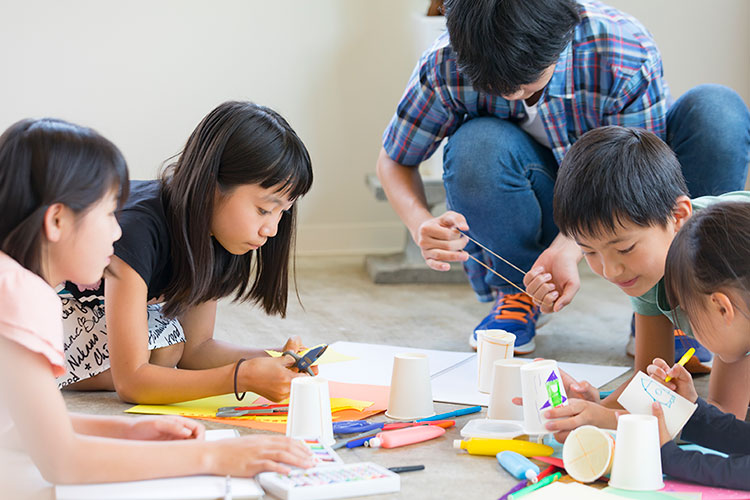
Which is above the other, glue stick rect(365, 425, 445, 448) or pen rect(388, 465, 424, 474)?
pen rect(388, 465, 424, 474)

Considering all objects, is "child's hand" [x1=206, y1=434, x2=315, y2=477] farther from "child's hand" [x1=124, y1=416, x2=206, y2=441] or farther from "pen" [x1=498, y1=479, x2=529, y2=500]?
"pen" [x1=498, y1=479, x2=529, y2=500]

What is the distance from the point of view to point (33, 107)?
9.67ft

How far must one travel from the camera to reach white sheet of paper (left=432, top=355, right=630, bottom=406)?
59.4 inches

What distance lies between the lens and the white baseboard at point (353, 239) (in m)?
3.25

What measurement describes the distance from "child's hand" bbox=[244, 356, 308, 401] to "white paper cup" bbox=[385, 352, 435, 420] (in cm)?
17

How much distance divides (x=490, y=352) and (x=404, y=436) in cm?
33

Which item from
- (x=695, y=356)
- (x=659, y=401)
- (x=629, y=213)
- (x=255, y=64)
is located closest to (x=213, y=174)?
(x=629, y=213)

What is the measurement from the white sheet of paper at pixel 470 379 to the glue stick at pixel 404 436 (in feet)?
0.66

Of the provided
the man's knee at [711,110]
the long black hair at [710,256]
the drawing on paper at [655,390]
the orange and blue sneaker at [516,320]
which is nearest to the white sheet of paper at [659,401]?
the drawing on paper at [655,390]

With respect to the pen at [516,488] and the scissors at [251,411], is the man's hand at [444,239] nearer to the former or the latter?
the scissors at [251,411]

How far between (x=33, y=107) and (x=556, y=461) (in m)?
2.41

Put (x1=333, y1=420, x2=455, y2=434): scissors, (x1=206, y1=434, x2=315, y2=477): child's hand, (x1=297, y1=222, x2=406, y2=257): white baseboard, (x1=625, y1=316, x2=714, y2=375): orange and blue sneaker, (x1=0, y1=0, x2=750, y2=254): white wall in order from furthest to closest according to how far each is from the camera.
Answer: (x1=297, y1=222, x2=406, y2=257): white baseboard → (x1=0, y1=0, x2=750, y2=254): white wall → (x1=625, y1=316, x2=714, y2=375): orange and blue sneaker → (x1=333, y1=420, x2=455, y2=434): scissors → (x1=206, y1=434, x2=315, y2=477): child's hand

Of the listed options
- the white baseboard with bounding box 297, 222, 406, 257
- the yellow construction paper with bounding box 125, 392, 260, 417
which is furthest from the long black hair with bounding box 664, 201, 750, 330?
the white baseboard with bounding box 297, 222, 406, 257

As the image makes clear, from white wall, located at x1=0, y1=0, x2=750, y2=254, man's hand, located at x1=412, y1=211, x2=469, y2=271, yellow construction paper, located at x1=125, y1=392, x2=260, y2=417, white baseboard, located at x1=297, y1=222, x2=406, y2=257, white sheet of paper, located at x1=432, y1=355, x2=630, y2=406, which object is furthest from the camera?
white baseboard, located at x1=297, y1=222, x2=406, y2=257
